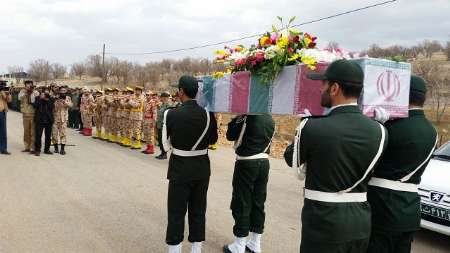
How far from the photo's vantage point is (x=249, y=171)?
198 inches

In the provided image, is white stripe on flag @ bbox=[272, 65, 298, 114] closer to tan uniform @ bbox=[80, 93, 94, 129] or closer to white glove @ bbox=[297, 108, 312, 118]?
white glove @ bbox=[297, 108, 312, 118]

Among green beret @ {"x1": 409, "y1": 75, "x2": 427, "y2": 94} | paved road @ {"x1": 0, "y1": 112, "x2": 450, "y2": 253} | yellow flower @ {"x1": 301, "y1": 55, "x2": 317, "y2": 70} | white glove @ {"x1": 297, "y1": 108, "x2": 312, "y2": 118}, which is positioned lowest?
paved road @ {"x1": 0, "y1": 112, "x2": 450, "y2": 253}

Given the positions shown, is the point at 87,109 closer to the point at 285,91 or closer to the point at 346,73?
the point at 285,91

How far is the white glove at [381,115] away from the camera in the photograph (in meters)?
3.24

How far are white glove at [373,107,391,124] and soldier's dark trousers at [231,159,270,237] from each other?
2.01 metres

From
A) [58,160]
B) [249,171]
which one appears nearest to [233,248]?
[249,171]

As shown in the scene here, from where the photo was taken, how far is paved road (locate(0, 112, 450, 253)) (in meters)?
5.39

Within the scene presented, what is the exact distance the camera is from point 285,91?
3.75 meters

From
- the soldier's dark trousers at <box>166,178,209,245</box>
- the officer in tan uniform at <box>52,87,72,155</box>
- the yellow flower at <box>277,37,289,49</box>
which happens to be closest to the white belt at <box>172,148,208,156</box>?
the soldier's dark trousers at <box>166,178,209,245</box>

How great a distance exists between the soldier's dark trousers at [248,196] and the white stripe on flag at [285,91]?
1.32 meters

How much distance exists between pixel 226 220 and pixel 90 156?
22.7ft

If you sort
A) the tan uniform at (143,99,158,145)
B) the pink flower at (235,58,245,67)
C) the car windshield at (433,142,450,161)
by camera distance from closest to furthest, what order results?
the pink flower at (235,58,245,67) < the car windshield at (433,142,450,161) < the tan uniform at (143,99,158,145)

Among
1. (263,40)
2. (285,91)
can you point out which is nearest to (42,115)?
(263,40)

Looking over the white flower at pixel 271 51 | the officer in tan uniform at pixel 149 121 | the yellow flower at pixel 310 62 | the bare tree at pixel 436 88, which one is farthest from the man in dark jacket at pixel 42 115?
the bare tree at pixel 436 88
